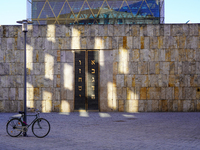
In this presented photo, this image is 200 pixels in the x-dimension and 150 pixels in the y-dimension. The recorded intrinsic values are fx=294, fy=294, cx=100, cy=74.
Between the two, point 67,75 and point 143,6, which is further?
point 143,6

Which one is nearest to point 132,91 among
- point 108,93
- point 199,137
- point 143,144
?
point 108,93

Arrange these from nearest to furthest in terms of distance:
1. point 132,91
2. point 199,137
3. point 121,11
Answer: point 199,137 < point 132,91 < point 121,11

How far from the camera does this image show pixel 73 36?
24.8m

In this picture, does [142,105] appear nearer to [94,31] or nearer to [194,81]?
[194,81]

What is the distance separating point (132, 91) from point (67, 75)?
18.3 ft

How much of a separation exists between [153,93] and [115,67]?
3831 millimetres

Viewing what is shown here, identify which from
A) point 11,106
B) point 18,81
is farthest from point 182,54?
point 11,106

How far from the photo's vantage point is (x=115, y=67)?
24578mm

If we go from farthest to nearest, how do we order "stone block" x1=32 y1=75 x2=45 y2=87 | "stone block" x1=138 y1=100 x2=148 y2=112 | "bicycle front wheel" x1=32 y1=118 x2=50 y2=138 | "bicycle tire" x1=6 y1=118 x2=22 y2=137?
1. "stone block" x1=32 y1=75 x2=45 y2=87
2. "stone block" x1=138 y1=100 x2=148 y2=112
3. "bicycle tire" x1=6 y1=118 x2=22 y2=137
4. "bicycle front wheel" x1=32 y1=118 x2=50 y2=138

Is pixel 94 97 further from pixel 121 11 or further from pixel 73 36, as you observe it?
pixel 121 11

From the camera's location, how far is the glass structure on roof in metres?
29.3

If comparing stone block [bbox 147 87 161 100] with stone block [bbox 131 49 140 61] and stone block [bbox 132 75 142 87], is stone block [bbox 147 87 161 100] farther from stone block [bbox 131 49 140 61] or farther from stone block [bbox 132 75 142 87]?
stone block [bbox 131 49 140 61]

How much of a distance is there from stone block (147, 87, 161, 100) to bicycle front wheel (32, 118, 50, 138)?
14.2 m

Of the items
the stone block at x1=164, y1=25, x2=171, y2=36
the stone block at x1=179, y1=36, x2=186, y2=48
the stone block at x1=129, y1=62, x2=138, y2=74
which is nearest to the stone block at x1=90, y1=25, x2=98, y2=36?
the stone block at x1=129, y1=62, x2=138, y2=74
